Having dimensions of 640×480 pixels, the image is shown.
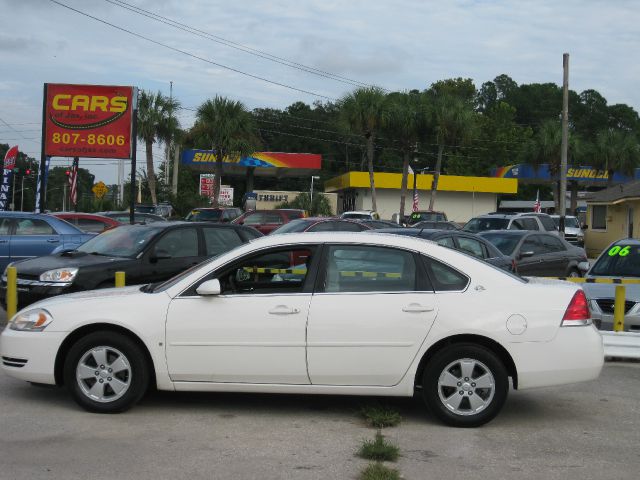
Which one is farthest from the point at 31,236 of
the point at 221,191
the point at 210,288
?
the point at 221,191

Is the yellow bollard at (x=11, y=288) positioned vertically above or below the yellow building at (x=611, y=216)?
below

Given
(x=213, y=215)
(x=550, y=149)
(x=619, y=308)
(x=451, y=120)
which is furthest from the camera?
(x=550, y=149)

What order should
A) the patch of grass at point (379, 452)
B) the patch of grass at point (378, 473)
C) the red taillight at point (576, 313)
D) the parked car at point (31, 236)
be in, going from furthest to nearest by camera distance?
the parked car at point (31, 236) < the red taillight at point (576, 313) < the patch of grass at point (379, 452) < the patch of grass at point (378, 473)

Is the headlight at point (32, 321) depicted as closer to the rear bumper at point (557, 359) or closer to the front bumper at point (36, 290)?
the front bumper at point (36, 290)

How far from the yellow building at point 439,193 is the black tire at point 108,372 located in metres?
→ 47.8

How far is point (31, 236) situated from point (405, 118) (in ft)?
107

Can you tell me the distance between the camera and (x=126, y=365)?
646 cm

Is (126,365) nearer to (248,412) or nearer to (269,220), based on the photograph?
(248,412)

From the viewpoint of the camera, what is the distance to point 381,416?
645 cm

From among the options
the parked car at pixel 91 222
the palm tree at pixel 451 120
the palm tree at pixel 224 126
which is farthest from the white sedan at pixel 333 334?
the palm tree at pixel 451 120

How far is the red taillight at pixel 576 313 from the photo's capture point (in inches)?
252

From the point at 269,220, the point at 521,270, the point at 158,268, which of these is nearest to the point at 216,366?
the point at 158,268

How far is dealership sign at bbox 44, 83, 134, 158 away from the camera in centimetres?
2144

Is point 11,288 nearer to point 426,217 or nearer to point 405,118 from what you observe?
point 426,217
